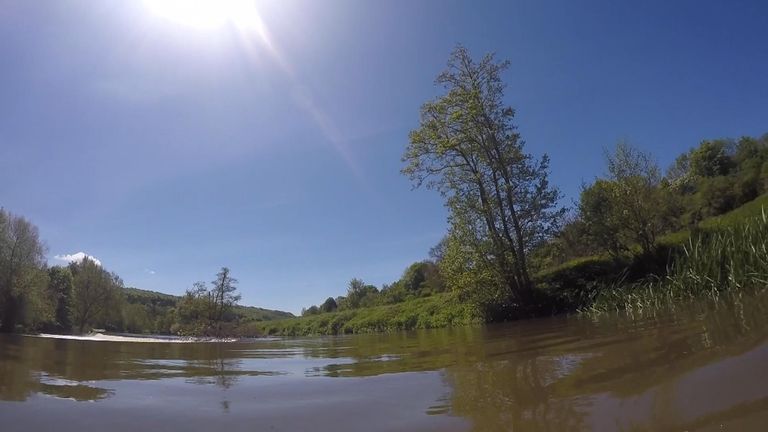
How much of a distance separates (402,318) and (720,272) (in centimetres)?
2276

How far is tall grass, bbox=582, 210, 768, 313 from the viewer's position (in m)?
9.73

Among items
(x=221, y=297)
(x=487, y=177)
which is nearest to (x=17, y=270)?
(x=221, y=297)

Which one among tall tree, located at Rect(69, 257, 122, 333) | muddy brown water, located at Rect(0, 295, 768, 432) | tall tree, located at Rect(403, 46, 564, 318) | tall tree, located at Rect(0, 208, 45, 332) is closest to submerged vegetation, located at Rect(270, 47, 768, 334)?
tall tree, located at Rect(403, 46, 564, 318)

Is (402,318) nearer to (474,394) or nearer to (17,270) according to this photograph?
(474,394)

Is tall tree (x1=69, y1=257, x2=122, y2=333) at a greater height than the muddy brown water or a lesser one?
greater

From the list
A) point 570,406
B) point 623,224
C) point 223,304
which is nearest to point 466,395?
point 570,406

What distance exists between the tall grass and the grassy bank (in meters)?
9.07

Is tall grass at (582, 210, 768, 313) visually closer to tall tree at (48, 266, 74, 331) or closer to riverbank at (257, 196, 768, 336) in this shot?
riverbank at (257, 196, 768, 336)

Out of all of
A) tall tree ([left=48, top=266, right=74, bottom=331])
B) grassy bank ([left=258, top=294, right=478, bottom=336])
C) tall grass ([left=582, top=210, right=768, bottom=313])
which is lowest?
grassy bank ([left=258, top=294, right=478, bottom=336])

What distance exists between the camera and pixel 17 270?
36656mm

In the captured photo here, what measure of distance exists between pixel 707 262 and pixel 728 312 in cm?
595

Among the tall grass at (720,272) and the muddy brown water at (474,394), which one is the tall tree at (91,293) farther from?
the tall grass at (720,272)

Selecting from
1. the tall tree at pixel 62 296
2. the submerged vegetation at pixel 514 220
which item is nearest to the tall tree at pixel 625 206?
the submerged vegetation at pixel 514 220

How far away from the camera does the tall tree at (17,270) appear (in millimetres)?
35594
